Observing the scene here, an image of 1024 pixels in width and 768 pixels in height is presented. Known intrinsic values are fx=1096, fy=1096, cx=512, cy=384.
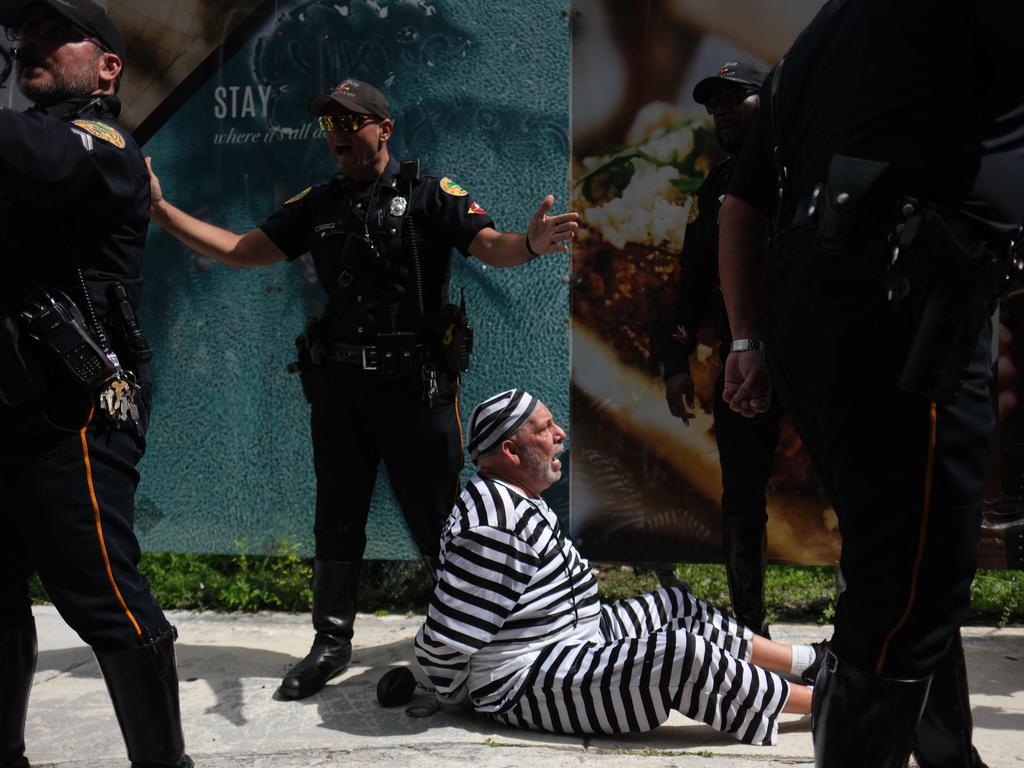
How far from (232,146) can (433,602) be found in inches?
95.7

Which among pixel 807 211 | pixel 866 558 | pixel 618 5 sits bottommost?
pixel 866 558

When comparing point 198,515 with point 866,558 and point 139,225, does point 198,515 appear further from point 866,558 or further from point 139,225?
point 866,558

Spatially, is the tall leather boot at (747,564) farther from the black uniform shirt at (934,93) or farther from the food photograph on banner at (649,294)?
the black uniform shirt at (934,93)

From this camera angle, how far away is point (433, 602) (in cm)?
326

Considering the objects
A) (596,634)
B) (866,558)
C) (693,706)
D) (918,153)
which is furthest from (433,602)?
(918,153)

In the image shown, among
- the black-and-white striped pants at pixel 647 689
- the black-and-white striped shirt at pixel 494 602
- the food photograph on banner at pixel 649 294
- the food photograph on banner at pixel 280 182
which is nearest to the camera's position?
the black-and-white striped pants at pixel 647 689

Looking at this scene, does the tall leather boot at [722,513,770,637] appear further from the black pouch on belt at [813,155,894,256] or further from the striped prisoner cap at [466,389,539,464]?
the black pouch on belt at [813,155,894,256]

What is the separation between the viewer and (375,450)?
3.83m

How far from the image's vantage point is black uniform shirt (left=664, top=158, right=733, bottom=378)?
143 inches

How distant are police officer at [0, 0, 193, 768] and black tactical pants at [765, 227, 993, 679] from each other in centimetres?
153

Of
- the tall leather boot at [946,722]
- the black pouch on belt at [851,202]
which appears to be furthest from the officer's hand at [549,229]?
the tall leather boot at [946,722]

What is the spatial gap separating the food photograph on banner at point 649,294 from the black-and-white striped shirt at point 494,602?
1245 mm

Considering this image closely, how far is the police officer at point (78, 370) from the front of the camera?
2.39m

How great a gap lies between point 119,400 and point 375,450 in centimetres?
139
